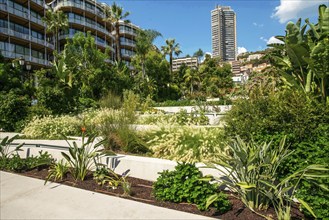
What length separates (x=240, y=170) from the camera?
11.4ft

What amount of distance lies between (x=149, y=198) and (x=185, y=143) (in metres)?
1.72

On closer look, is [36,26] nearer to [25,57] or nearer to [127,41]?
[25,57]

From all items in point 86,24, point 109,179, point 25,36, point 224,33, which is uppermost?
point 224,33

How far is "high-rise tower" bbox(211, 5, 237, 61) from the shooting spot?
17550 centimetres

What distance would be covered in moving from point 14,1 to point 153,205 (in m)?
41.7

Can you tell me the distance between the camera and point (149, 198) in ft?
12.7

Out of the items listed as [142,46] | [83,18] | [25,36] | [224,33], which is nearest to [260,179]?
[142,46]

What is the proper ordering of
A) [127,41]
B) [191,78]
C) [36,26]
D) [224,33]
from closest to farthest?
[36,26]
[191,78]
[127,41]
[224,33]

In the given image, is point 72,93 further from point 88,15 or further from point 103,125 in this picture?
point 88,15

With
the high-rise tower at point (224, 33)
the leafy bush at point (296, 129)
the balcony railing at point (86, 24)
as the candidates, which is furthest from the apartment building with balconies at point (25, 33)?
the high-rise tower at point (224, 33)

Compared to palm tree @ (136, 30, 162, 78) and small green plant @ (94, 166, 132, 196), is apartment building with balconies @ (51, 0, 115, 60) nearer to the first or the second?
palm tree @ (136, 30, 162, 78)

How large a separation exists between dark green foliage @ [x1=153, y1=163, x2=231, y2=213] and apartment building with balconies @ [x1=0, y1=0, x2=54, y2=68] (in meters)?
35.9

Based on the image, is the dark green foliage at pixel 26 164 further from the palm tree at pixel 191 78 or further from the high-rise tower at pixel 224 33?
the high-rise tower at pixel 224 33

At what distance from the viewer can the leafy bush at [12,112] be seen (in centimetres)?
1079
